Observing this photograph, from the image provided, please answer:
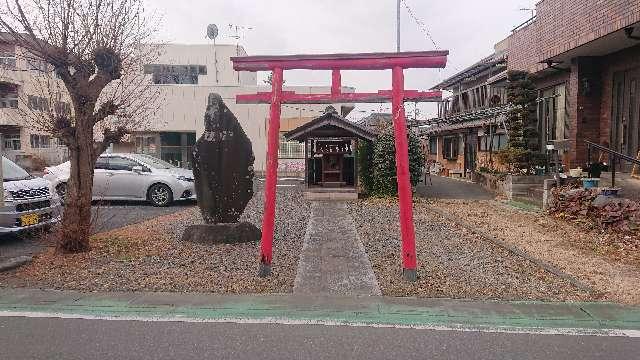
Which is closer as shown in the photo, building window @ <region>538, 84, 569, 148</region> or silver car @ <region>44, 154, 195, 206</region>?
silver car @ <region>44, 154, 195, 206</region>

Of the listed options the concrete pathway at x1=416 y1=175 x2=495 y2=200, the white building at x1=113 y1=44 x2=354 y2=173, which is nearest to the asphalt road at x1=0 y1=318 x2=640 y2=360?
the concrete pathway at x1=416 y1=175 x2=495 y2=200

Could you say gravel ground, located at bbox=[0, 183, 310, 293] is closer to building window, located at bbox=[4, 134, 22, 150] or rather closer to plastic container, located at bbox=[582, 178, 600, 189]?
plastic container, located at bbox=[582, 178, 600, 189]

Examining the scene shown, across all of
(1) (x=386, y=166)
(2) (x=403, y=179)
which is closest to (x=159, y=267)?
(2) (x=403, y=179)

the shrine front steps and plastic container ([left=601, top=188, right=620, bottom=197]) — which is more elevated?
plastic container ([left=601, top=188, right=620, bottom=197])

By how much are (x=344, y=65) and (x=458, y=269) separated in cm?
333

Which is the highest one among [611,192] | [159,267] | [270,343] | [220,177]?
[220,177]

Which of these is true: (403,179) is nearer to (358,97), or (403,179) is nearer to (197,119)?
(358,97)

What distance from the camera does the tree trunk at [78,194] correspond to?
7.10 m

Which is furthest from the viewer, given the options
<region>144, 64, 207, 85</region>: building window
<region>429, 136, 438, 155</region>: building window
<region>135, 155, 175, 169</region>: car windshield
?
<region>144, 64, 207, 85</region>: building window

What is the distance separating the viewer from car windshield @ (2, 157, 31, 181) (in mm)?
8469

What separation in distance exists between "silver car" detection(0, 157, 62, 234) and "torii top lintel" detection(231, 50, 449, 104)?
419 centimetres

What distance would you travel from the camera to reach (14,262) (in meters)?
6.72

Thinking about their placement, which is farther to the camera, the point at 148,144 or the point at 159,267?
the point at 148,144

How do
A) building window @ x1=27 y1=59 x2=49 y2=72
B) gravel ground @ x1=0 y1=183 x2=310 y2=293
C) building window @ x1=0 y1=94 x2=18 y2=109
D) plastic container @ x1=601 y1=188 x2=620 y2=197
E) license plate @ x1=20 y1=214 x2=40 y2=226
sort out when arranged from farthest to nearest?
building window @ x1=0 y1=94 x2=18 y2=109, plastic container @ x1=601 y1=188 x2=620 y2=197, license plate @ x1=20 y1=214 x2=40 y2=226, building window @ x1=27 y1=59 x2=49 y2=72, gravel ground @ x1=0 y1=183 x2=310 y2=293
